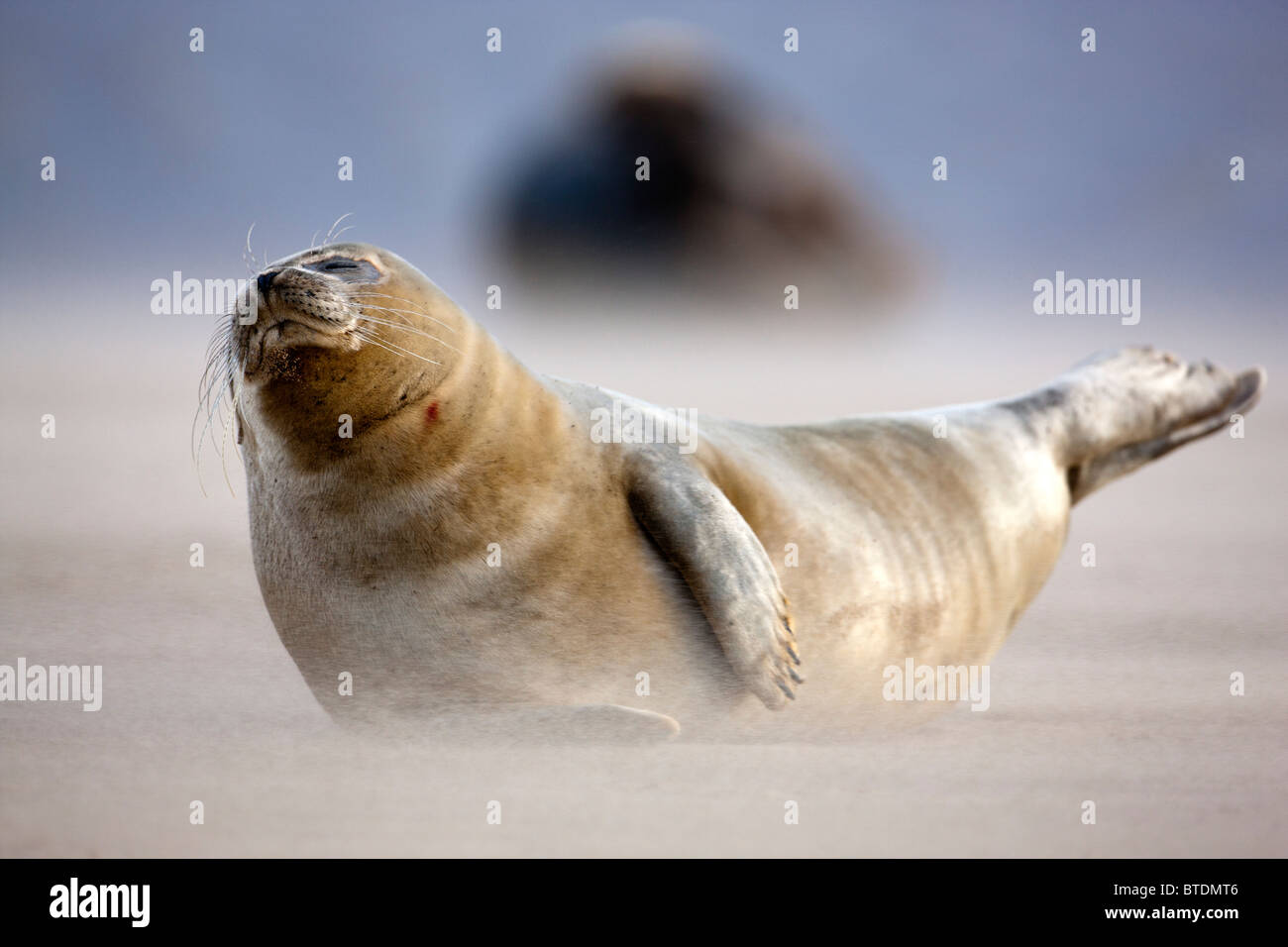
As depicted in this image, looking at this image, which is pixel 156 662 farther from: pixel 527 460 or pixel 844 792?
pixel 844 792

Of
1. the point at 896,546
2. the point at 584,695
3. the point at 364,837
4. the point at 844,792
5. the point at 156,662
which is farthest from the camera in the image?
the point at 156,662

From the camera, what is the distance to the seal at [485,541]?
3.96 meters

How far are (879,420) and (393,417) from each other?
2.06 meters

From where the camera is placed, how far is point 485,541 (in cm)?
404

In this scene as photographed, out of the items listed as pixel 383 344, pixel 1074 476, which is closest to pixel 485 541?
pixel 383 344

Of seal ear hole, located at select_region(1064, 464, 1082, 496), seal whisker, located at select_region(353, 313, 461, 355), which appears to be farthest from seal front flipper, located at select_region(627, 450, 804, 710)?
seal ear hole, located at select_region(1064, 464, 1082, 496)

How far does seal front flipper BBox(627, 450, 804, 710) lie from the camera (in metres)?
4.04

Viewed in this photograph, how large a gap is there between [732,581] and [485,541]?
0.63 meters

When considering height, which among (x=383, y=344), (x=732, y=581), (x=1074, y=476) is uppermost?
(x=383, y=344)

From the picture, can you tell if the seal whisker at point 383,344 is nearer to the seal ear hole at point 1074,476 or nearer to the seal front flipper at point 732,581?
the seal front flipper at point 732,581

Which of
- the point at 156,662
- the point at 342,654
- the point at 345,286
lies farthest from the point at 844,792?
the point at 156,662

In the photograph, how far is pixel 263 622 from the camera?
19.1 ft

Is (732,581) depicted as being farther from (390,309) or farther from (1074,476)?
(1074,476)

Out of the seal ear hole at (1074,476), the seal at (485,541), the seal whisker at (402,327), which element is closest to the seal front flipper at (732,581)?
the seal at (485,541)
